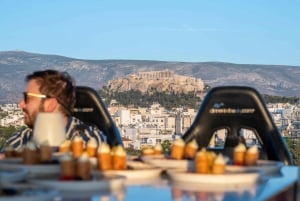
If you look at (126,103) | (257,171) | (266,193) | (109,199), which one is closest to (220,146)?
(257,171)

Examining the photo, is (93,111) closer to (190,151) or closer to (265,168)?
(190,151)

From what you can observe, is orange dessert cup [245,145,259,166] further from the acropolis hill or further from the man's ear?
the acropolis hill

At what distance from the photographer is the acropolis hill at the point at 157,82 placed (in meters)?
24.7

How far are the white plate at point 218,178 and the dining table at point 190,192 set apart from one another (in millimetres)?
20

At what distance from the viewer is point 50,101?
411 centimetres

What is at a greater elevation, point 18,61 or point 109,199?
point 18,61

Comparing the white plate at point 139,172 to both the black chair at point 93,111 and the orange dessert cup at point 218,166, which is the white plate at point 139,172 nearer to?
the orange dessert cup at point 218,166

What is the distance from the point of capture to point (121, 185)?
1966 mm

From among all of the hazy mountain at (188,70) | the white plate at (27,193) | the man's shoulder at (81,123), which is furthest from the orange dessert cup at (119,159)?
the hazy mountain at (188,70)

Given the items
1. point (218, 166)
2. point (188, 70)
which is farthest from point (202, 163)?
point (188, 70)

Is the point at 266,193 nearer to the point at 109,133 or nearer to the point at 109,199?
the point at 109,199

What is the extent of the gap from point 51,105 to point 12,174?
7.17 feet

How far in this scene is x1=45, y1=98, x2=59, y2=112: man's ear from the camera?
4078mm

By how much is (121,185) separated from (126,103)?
63.1ft
